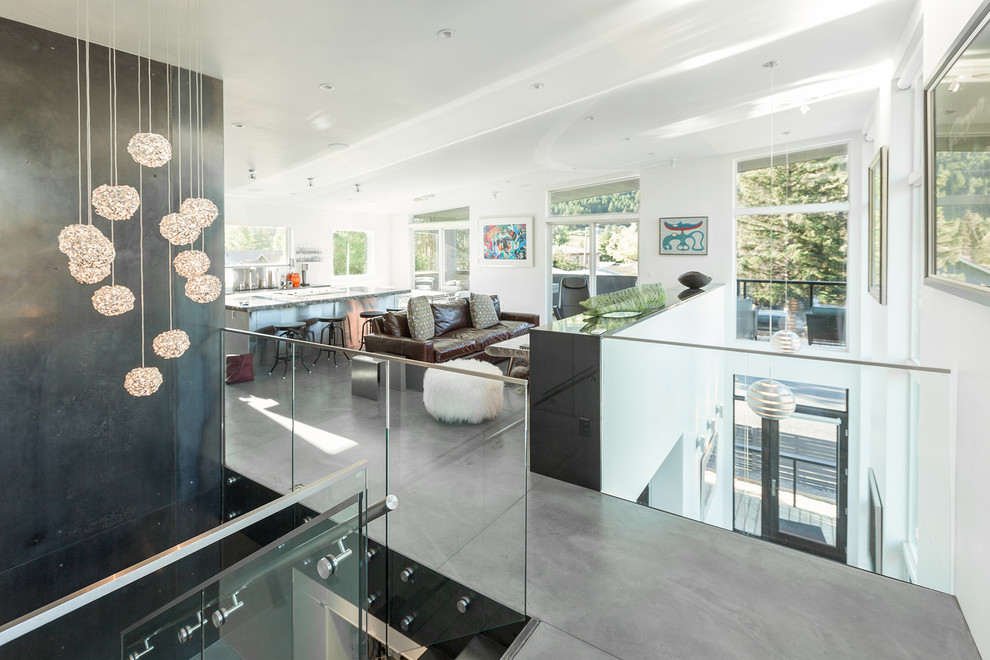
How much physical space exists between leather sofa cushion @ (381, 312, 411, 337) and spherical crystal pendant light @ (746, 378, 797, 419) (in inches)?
157

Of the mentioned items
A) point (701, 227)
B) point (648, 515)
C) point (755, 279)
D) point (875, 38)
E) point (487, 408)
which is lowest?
point (648, 515)

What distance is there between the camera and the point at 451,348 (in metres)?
6.06

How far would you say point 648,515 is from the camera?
284 cm

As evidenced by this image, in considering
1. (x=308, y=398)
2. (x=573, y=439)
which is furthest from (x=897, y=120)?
(x=308, y=398)

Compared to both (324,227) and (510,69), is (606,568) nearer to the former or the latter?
(510,69)

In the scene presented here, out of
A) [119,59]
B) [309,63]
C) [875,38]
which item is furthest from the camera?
[875,38]

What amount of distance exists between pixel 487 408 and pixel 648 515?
106 cm

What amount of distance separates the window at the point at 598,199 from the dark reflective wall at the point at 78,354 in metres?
6.43

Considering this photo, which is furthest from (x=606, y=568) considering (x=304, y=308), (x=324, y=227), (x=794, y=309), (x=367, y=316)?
(x=324, y=227)

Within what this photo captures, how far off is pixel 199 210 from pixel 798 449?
13.0 feet

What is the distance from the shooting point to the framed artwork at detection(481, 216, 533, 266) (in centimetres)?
974

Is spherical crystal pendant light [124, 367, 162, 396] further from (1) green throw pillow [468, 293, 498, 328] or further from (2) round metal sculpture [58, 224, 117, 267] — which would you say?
(1) green throw pillow [468, 293, 498, 328]

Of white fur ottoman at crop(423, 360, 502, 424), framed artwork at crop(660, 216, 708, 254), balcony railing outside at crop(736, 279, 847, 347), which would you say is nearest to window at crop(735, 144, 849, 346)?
balcony railing outside at crop(736, 279, 847, 347)

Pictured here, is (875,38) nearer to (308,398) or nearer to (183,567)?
(308,398)
